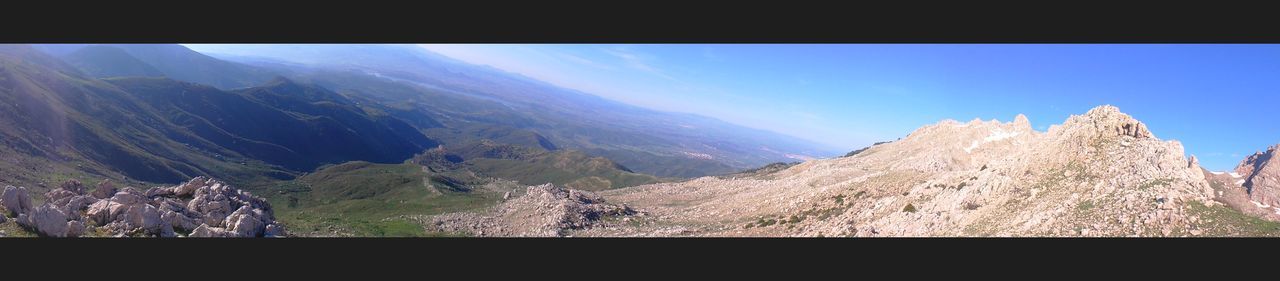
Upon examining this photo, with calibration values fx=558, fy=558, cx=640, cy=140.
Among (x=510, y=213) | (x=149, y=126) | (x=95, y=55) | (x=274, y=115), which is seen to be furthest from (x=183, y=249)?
(x=95, y=55)

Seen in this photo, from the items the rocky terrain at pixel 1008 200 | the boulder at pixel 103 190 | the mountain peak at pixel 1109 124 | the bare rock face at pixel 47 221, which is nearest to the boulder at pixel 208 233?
the bare rock face at pixel 47 221

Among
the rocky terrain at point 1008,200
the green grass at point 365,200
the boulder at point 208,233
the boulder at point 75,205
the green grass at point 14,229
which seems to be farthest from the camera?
the green grass at point 365,200

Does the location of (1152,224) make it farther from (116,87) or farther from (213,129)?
(116,87)

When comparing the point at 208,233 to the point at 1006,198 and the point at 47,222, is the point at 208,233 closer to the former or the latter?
the point at 47,222

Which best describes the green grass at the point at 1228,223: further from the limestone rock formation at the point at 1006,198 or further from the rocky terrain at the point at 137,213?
the rocky terrain at the point at 137,213

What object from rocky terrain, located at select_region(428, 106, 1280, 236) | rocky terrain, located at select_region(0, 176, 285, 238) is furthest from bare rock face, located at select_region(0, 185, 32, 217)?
rocky terrain, located at select_region(428, 106, 1280, 236)
